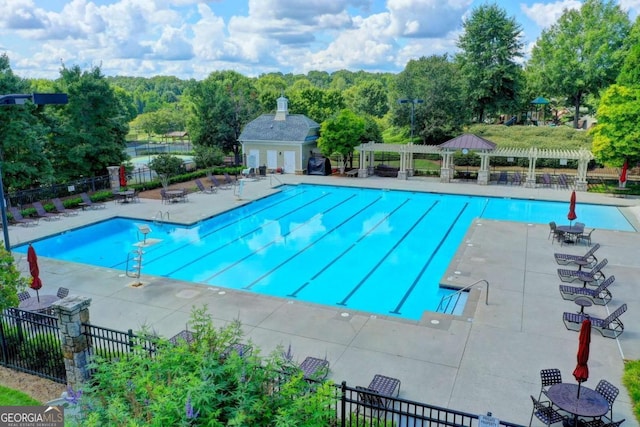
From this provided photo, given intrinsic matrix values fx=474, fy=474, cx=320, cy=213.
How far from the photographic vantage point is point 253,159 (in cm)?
3381

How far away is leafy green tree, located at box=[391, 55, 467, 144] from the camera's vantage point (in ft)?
121

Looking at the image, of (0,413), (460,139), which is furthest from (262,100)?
(0,413)

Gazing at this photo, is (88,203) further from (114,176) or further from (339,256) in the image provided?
(339,256)

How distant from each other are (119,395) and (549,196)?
2525 cm

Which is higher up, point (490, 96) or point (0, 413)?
point (490, 96)

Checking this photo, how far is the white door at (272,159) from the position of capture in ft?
109

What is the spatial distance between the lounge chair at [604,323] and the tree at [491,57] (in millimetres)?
37321

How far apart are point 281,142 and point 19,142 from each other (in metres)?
16.0

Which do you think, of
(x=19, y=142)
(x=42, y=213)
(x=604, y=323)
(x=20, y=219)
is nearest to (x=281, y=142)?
(x=19, y=142)

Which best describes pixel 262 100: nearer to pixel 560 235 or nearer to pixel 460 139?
pixel 460 139

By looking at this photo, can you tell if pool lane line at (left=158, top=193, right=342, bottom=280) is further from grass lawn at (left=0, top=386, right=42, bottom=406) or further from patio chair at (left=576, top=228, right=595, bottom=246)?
patio chair at (left=576, top=228, right=595, bottom=246)

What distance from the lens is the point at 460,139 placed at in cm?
2841

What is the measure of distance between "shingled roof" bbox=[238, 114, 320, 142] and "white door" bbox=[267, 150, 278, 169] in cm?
89

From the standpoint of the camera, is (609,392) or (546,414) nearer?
(546,414)
